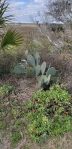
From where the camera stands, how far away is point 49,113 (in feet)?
27.5

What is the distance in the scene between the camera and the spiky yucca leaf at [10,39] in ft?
35.4

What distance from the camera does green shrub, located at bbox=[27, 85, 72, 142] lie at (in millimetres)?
7805

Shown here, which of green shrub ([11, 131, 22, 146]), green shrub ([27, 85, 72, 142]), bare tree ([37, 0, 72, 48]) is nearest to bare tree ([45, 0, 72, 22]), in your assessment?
bare tree ([37, 0, 72, 48])

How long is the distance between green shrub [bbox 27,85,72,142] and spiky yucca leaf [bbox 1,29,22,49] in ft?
8.06

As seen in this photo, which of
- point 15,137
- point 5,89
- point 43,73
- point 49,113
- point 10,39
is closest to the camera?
point 15,137

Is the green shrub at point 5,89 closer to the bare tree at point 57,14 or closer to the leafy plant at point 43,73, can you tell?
the leafy plant at point 43,73

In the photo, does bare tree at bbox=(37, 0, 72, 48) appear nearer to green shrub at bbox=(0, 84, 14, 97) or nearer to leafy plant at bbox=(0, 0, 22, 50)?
leafy plant at bbox=(0, 0, 22, 50)

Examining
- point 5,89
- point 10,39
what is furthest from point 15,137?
point 10,39

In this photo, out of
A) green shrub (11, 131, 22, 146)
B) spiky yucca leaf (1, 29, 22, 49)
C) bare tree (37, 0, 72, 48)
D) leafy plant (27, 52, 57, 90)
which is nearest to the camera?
green shrub (11, 131, 22, 146)

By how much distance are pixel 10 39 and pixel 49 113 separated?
3231mm

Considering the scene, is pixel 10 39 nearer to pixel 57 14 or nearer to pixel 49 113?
pixel 49 113

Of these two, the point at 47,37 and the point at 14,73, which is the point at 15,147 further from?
the point at 47,37

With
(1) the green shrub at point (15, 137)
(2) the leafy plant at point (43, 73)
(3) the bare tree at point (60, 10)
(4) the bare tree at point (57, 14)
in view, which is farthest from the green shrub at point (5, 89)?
(3) the bare tree at point (60, 10)

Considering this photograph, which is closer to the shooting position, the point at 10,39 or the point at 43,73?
the point at 43,73
